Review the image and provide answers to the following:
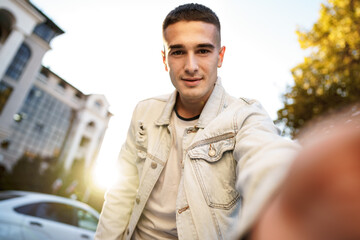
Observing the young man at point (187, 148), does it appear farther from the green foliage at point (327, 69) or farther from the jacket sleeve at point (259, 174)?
the green foliage at point (327, 69)

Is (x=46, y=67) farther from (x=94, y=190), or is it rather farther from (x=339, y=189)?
(x=339, y=189)

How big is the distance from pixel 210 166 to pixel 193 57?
89 centimetres

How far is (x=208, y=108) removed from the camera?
1.81m

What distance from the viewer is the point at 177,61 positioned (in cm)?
184

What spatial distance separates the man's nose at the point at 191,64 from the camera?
1.73m

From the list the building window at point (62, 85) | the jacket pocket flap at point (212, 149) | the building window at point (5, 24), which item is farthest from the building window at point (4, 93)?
the jacket pocket flap at point (212, 149)

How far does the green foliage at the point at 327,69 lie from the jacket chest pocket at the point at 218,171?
29.5 feet

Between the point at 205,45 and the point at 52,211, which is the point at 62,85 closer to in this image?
the point at 52,211

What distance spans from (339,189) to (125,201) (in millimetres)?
2046

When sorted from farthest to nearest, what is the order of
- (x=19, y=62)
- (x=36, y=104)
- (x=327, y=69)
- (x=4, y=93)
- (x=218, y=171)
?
(x=36, y=104), (x=19, y=62), (x=4, y=93), (x=327, y=69), (x=218, y=171)

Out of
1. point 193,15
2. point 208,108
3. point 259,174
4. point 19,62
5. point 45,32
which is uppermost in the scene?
point 45,32

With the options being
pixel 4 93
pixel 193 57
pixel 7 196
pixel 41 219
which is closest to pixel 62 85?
pixel 4 93

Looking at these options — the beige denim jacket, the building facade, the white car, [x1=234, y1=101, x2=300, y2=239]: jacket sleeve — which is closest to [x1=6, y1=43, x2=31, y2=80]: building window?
the building facade

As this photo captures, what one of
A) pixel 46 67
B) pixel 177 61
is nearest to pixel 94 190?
pixel 46 67
